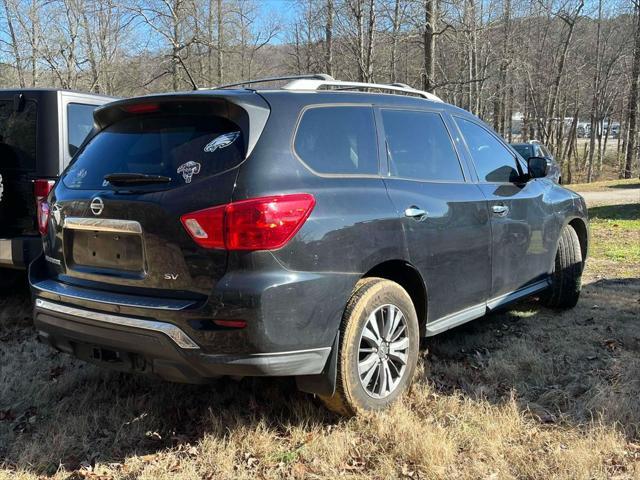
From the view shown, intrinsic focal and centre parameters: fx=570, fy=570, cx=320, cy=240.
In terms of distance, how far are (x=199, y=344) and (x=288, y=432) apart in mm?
885

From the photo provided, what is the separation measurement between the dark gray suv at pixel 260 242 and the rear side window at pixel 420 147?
15 mm

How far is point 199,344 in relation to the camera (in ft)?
8.62

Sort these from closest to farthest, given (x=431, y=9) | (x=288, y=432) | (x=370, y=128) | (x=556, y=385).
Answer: (x=288, y=432) → (x=370, y=128) → (x=556, y=385) → (x=431, y=9)

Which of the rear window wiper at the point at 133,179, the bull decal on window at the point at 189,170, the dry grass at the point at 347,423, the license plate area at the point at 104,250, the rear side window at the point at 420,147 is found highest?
the rear side window at the point at 420,147

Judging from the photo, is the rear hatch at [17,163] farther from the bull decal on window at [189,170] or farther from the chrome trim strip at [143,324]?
the bull decal on window at [189,170]

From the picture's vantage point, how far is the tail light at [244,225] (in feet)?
8.47

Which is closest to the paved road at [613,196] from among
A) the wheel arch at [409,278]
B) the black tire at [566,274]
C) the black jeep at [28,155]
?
the black tire at [566,274]

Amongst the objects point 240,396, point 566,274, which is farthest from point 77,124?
point 566,274

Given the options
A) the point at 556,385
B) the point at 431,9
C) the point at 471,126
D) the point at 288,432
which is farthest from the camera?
the point at 431,9

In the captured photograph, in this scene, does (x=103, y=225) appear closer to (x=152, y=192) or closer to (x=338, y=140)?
(x=152, y=192)

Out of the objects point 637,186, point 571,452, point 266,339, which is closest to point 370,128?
point 266,339

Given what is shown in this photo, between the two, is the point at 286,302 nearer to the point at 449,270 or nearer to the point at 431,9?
the point at 449,270

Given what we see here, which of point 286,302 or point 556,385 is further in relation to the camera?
point 556,385

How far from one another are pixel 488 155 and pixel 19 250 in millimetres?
3779
